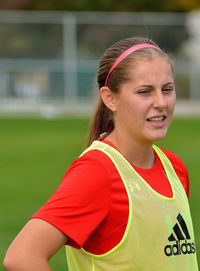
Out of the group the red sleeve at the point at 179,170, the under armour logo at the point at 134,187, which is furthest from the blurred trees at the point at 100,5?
the under armour logo at the point at 134,187

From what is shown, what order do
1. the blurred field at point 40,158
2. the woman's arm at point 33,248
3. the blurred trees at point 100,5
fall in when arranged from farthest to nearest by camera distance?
the blurred trees at point 100,5, the blurred field at point 40,158, the woman's arm at point 33,248

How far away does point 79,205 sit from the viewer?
10.6ft

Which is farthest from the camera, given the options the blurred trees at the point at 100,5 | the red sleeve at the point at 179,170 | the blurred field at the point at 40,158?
the blurred trees at the point at 100,5

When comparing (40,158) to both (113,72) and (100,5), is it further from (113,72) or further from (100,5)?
(100,5)

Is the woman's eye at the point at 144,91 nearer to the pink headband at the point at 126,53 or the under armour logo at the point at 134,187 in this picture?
the pink headband at the point at 126,53

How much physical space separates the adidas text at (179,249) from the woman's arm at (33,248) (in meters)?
0.44

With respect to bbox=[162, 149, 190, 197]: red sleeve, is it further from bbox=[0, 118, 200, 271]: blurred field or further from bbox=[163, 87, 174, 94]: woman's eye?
bbox=[0, 118, 200, 271]: blurred field

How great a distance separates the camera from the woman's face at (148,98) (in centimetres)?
340

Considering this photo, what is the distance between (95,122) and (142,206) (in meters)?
0.53

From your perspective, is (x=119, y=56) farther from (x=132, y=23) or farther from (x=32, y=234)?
(x=132, y=23)

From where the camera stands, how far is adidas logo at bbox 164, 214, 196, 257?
3396 millimetres

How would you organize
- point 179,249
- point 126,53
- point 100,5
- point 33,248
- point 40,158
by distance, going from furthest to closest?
point 100,5 < point 40,158 < point 126,53 < point 179,249 < point 33,248

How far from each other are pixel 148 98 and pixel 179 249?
549 mm

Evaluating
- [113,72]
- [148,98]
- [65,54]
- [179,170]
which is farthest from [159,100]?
[65,54]
